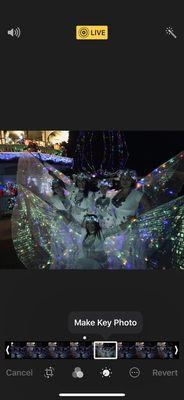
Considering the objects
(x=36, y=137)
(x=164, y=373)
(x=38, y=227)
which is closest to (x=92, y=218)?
(x=38, y=227)

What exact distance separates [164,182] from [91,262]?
35cm

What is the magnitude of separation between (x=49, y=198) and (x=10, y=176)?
150 mm

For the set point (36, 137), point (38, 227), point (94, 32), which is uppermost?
point (94, 32)

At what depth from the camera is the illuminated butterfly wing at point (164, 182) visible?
1444 millimetres

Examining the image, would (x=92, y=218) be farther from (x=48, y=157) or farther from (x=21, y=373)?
(x=21, y=373)

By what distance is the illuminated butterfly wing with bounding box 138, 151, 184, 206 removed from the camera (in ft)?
4.74

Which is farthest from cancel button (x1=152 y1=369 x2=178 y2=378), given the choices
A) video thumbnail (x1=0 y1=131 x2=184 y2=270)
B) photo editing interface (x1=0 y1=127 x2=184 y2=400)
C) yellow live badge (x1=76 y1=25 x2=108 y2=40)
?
yellow live badge (x1=76 y1=25 x2=108 y2=40)

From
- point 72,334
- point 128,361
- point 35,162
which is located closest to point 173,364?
point 128,361

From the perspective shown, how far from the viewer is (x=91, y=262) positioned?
1.44 meters

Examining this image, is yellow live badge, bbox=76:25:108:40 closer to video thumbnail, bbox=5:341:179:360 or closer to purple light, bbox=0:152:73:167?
purple light, bbox=0:152:73:167

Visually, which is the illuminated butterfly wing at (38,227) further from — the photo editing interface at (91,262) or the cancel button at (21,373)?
the cancel button at (21,373)

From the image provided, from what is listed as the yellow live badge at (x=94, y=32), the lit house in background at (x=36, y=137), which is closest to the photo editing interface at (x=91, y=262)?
the lit house in background at (x=36, y=137)

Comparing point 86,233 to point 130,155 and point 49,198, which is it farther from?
point 130,155

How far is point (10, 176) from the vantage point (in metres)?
1.43
